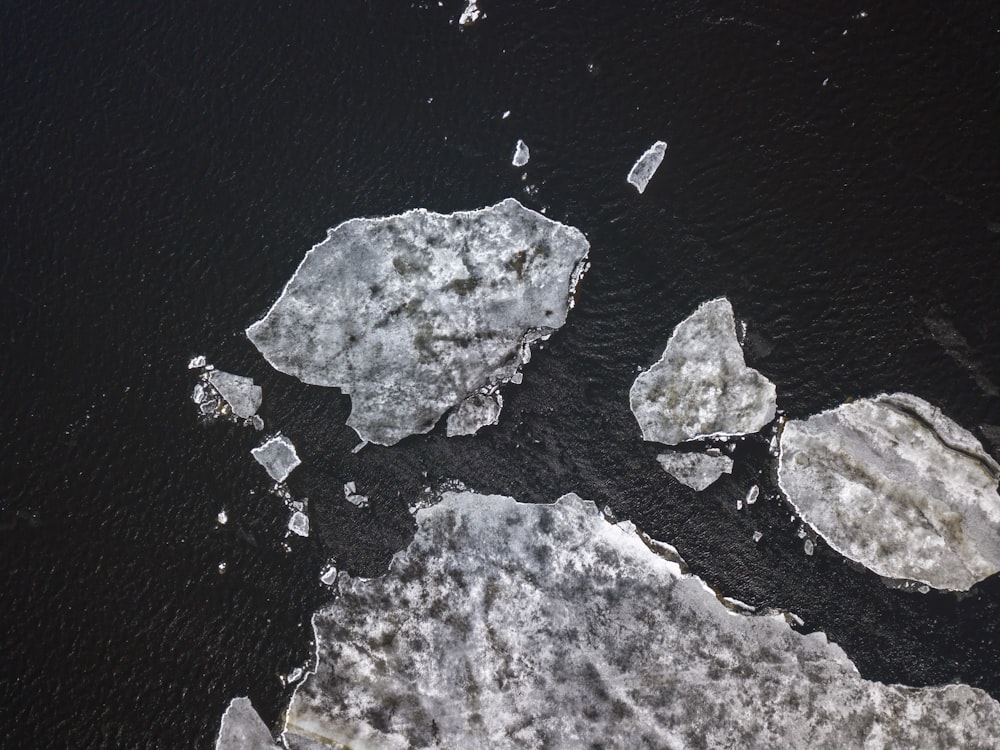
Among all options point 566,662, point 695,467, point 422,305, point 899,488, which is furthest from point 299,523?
point 899,488

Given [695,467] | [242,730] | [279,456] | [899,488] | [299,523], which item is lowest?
[899,488]

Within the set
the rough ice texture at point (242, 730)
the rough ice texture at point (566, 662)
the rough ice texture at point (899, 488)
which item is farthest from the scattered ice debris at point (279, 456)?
the rough ice texture at point (899, 488)

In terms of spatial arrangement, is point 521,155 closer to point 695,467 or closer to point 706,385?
point 706,385

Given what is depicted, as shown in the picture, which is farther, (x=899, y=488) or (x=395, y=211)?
(x=395, y=211)

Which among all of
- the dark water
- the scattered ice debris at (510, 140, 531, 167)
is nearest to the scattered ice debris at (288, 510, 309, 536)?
the dark water

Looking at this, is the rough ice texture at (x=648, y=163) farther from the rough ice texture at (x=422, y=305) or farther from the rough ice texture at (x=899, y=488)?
the rough ice texture at (x=899, y=488)

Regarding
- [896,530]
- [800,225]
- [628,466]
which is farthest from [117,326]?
[896,530]

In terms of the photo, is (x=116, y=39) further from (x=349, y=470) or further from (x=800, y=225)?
(x=800, y=225)
